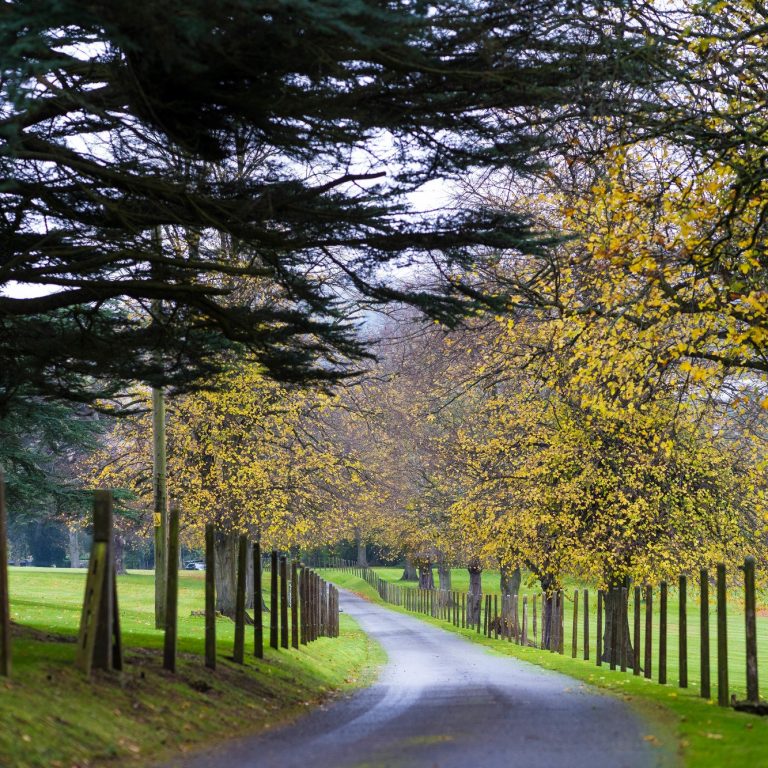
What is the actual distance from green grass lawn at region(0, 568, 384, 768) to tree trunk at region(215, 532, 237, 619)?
14604mm

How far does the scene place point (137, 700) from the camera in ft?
35.3

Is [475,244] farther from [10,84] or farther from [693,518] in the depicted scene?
[693,518]

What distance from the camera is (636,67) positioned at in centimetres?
1151

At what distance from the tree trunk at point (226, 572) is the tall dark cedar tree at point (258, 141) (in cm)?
1937

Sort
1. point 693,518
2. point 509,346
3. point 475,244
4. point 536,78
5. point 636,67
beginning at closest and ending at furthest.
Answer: point 536,78 → point 636,67 → point 475,244 → point 509,346 → point 693,518

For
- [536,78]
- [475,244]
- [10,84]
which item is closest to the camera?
[10,84]

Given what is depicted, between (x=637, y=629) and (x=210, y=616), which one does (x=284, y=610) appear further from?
(x=210, y=616)

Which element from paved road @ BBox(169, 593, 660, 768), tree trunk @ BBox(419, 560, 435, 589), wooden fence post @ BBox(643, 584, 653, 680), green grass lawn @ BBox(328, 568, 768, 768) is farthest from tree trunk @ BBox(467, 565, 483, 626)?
paved road @ BBox(169, 593, 660, 768)

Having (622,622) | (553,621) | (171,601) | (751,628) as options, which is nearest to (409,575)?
(553,621)

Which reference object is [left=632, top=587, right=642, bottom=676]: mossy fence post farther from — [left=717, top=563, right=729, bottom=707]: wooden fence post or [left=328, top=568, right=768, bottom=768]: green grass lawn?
[left=717, top=563, right=729, bottom=707]: wooden fence post

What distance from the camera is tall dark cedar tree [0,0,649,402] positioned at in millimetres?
8750

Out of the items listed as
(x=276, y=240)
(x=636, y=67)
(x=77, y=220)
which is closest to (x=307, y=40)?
(x=276, y=240)

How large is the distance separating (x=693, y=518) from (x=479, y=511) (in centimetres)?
680

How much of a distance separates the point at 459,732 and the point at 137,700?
3.09 meters
